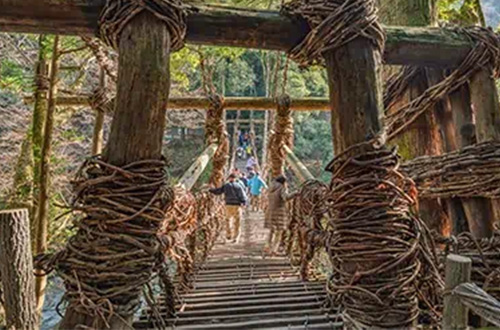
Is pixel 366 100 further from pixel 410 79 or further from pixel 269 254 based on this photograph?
pixel 269 254

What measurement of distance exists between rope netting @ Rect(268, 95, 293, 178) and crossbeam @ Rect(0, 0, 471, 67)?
8.40 feet

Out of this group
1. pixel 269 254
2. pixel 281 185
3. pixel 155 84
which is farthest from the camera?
pixel 281 185

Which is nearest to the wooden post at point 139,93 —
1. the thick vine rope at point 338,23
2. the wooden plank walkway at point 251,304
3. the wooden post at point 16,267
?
the wooden post at point 16,267

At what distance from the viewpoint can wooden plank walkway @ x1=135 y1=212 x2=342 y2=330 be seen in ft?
4.74

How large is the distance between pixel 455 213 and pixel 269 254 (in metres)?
2.24

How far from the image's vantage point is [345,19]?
1106 millimetres

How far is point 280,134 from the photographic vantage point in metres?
4.32

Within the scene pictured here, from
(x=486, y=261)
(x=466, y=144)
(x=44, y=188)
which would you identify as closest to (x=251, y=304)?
(x=486, y=261)

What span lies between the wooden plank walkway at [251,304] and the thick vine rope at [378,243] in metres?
0.41

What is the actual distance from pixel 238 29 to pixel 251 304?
1325 millimetres

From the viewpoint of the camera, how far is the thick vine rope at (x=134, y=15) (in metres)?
0.99

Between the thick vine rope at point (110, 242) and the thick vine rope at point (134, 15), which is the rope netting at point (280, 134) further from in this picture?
the thick vine rope at point (110, 242)

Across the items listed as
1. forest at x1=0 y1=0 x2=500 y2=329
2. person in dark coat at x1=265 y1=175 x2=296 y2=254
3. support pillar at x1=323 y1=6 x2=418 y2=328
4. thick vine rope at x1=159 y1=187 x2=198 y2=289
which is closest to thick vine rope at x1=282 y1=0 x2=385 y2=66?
support pillar at x1=323 y1=6 x2=418 y2=328

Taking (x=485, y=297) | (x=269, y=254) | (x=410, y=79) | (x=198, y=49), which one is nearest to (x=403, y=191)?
(x=485, y=297)
